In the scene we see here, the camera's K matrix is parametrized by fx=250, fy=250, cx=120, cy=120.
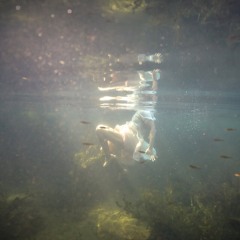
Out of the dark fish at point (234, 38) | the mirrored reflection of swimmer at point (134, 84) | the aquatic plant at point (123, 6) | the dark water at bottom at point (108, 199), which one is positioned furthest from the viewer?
the mirrored reflection of swimmer at point (134, 84)

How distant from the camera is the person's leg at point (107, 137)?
13969 millimetres

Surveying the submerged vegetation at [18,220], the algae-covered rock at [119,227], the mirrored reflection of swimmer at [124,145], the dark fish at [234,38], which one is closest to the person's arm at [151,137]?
the mirrored reflection of swimmer at [124,145]

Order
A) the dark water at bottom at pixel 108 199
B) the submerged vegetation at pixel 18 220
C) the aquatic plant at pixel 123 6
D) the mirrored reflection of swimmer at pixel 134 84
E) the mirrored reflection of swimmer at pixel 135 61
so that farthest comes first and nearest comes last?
the mirrored reflection of swimmer at pixel 134 84 < the mirrored reflection of swimmer at pixel 135 61 < the submerged vegetation at pixel 18 220 < the dark water at bottom at pixel 108 199 < the aquatic plant at pixel 123 6

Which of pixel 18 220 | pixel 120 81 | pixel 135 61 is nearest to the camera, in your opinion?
pixel 18 220

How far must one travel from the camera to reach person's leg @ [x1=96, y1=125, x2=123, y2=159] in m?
14.0

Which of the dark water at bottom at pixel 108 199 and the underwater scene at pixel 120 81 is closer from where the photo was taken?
the underwater scene at pixel 120 81

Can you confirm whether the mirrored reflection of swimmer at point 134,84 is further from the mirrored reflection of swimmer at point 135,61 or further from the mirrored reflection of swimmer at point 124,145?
the mirrored reflection of swimmer at point 124,145

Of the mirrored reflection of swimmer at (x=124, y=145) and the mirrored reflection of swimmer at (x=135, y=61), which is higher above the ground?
the mirrored reflection of swimmer at (x=135, y=61)

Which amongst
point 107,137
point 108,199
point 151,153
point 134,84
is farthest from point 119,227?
point 134,84

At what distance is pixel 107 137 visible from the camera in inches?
555

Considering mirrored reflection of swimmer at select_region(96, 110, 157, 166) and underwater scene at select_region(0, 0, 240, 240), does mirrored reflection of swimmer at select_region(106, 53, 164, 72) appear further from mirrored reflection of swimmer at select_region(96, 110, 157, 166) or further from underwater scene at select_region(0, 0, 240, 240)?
mirrored reflection of swimmer at select_region(96, 110, 157, 166)

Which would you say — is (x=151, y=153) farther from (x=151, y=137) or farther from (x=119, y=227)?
(x=119, y=227)

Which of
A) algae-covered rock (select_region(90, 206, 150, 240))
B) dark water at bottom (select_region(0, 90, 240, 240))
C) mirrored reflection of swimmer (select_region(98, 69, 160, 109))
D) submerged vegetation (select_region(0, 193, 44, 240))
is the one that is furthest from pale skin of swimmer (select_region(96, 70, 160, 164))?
submerged vegetation (select_region(0, 193, 44, 240))

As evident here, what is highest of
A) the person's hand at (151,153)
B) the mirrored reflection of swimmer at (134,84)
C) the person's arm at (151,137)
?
the mirrored reflection of swimmer at (134,84)
